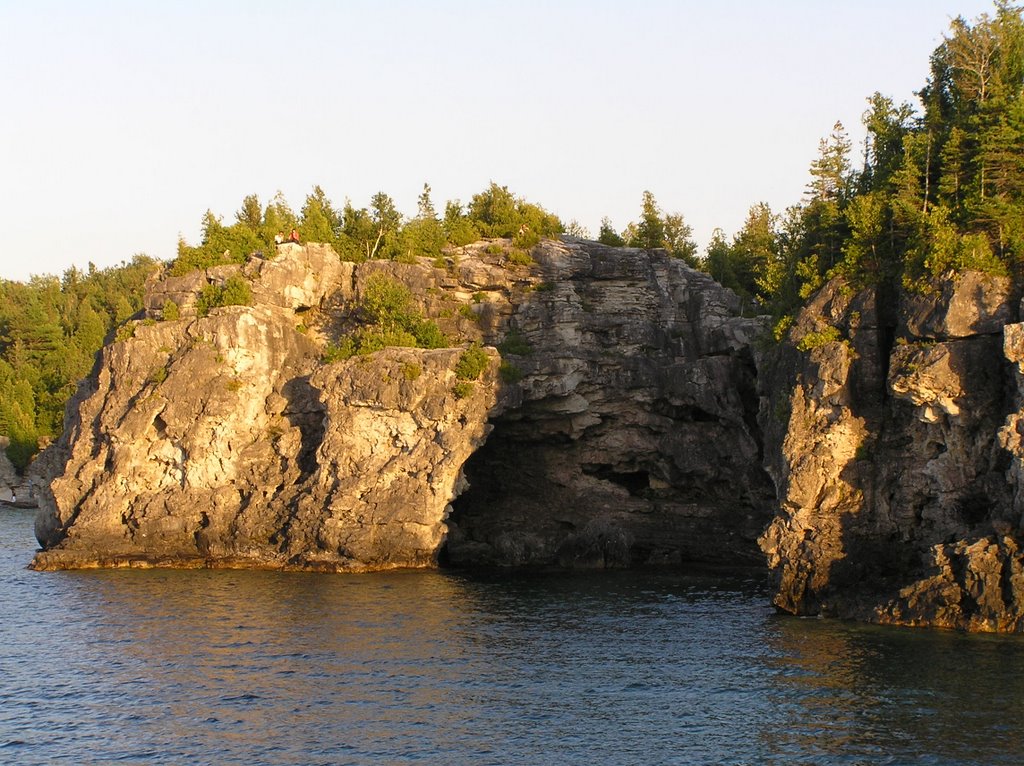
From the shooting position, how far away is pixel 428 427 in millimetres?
62719

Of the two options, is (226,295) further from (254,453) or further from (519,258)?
(519,258)

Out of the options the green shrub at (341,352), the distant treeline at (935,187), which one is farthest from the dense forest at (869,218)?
the green shrub at (341,352)

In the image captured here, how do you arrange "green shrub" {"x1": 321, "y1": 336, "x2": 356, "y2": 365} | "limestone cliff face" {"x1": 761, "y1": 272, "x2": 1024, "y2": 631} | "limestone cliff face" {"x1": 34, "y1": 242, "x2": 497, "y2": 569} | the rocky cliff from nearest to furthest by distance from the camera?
1. "limestone cliff face" {"x1": 761, "y1": 272, "x2": 1024, "y2": 631}
2. the rocky cliff
3. "limestone cliff face" {"x1": 34, "y1": 242, "x2": 497, "y2": 569}
4. "green shrub" {"x1": 321, "y1": 336, "x2": 356, "y2": 365}

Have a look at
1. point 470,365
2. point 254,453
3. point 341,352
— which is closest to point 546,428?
point 470,365

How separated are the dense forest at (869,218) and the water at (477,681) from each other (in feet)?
56.1

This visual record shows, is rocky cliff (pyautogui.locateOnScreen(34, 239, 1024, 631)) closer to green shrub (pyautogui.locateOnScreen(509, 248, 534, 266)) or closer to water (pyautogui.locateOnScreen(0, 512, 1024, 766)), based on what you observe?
green shrub (pyautogui.locateOnScreen(509, 248, 534, 266))

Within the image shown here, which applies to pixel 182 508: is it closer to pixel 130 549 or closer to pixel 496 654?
pixel 130 549

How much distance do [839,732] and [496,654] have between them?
14.4 meters

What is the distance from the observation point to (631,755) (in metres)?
31.5

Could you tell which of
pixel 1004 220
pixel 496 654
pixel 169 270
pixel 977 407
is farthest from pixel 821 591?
pixel 169 270

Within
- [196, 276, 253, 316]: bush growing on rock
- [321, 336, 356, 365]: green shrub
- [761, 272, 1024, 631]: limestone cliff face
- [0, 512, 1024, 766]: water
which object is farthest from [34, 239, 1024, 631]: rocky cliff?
[0, 512, 1024, 766]: water

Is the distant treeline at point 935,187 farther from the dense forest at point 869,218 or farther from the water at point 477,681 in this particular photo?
the water at point 477,681

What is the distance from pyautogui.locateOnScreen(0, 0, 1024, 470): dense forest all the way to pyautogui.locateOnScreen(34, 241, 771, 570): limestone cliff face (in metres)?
4.09

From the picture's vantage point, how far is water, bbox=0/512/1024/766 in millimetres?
31984
